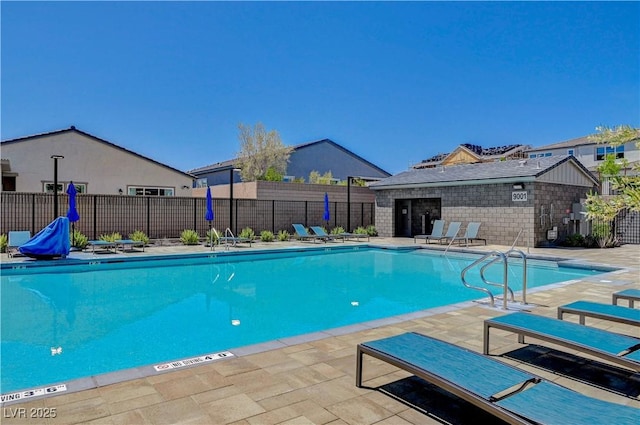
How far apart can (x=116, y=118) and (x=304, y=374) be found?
2037 cm

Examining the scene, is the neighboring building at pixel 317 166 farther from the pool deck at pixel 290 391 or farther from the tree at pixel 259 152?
the pool deck at pixel 290 391

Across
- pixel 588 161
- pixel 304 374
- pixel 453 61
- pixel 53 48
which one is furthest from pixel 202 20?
pixel 588 161

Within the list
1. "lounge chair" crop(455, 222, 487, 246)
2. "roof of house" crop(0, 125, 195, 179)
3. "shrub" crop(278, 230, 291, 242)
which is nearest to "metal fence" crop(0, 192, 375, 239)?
"shrub" crop(278, 230, 291, 242)

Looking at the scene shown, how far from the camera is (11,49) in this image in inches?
441

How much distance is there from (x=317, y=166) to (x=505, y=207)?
19149 millimetres

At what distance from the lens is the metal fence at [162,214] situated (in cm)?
1462

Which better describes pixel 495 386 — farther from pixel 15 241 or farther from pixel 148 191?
pixel 148 191

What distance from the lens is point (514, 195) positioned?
15836 millimetres

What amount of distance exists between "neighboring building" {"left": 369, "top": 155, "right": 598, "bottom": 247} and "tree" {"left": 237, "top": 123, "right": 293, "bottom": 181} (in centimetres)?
1044

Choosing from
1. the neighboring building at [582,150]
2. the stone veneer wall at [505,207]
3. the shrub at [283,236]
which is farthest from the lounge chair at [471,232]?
the neighboring building at [582,150]

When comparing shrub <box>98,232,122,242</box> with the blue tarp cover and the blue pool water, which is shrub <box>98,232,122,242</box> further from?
the blue pool water

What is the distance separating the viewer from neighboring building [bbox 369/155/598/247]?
15.4 meters

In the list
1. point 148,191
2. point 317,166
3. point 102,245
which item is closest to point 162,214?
point 102,245

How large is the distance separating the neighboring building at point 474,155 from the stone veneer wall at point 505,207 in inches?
1046
